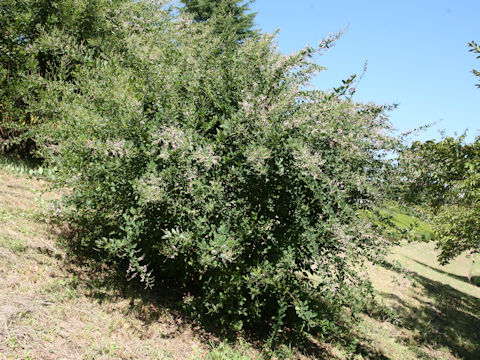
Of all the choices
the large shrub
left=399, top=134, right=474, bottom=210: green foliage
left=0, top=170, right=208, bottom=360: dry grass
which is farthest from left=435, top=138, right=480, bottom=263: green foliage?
left=0, top=170, right=208, bottom=360: dry grass

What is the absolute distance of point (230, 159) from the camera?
3799 mm

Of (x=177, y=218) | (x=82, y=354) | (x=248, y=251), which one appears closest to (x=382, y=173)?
(x=248, y=251)

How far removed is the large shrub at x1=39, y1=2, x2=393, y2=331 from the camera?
361 cm

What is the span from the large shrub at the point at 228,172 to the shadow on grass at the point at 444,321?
1914 millimetres

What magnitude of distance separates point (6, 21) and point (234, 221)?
6999 mm

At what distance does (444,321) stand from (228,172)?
7.50m

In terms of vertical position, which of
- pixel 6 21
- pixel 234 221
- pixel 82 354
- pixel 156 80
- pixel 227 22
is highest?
pixel 227 22

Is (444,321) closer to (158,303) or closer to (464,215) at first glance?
(464,215)

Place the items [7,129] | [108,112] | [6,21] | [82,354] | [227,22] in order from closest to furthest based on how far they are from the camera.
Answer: [82,354], [108,112], [227,22], [6,21], [7,129]

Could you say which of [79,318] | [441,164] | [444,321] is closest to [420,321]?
[444,321]

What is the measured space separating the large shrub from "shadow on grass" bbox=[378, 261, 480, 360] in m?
1.91

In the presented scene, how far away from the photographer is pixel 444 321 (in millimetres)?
8227

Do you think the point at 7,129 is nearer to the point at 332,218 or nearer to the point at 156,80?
the point at 156,80

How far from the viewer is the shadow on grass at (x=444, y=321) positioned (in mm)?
6695
